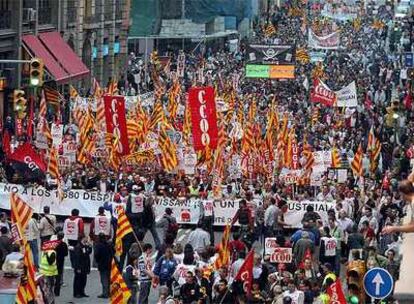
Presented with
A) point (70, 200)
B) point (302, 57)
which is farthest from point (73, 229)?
point (302, 57)

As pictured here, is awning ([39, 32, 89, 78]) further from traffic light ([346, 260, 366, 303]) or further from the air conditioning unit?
traffic light ([346, 260, 366, 303])

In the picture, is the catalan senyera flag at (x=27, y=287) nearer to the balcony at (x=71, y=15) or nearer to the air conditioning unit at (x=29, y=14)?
the air conditioning unit at (x=29, y=14)

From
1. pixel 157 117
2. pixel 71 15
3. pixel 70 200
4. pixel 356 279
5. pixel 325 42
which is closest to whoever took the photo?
pixel 356 279

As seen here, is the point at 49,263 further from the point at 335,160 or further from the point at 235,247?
the point at 335,160

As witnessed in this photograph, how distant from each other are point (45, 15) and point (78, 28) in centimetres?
415

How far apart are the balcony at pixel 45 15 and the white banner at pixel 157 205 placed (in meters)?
27.3

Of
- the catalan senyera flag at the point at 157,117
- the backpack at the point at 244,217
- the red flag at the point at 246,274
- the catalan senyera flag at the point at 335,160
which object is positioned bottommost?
the catalan senyera flag at the point at 157,117

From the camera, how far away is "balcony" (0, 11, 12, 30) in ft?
172

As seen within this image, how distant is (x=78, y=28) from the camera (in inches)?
2506

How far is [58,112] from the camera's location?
4812cm

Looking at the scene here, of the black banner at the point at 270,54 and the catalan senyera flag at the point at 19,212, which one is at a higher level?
the catalan senyera flag at the point at 19,212

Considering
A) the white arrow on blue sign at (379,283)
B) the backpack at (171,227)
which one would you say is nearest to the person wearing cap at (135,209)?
the backpack at (171,227)

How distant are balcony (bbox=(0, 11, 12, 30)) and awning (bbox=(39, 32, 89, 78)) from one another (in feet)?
12.0

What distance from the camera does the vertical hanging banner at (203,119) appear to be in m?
33.7
